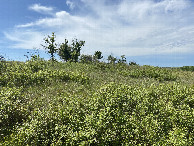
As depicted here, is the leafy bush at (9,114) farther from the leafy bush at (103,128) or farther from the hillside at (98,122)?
the leafy bush at (103,128)

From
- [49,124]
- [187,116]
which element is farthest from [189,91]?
[49,124]

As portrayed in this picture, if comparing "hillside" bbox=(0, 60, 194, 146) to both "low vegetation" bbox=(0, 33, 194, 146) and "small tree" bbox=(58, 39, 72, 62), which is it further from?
"small tree" bbox=(58, 39, 72, 62)

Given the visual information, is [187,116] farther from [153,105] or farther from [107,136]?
[107,136]

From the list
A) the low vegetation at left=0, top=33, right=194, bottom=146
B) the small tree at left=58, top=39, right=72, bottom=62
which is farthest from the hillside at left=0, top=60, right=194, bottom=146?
the small tree at left=58, top=39, right=72, bottom=62

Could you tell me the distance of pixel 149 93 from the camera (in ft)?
27.2

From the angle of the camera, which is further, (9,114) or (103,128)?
(9,114)

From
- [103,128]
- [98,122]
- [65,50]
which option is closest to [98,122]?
[98,122]

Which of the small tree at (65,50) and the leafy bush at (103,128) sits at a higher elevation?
the small tree at (65,50)

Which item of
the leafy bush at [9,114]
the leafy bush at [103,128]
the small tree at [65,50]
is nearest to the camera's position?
the leafy bush at [103,128]

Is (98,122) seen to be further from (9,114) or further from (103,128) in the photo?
(9,114)

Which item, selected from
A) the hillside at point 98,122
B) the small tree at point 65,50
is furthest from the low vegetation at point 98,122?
the small tree at point 65,50

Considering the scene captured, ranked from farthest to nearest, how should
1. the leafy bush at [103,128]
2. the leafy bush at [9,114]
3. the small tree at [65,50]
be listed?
the small tree at [65,50] → the leafy bush at [9,114] → the leafy bush at [103,128]

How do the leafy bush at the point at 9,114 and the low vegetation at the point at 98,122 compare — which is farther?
the leafy bush at the point at 9,114

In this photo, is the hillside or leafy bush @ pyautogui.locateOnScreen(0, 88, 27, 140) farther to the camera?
leafy bush @ pyautogui.locateOnScreen(0, 88, 27, 140)
